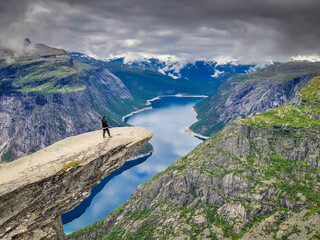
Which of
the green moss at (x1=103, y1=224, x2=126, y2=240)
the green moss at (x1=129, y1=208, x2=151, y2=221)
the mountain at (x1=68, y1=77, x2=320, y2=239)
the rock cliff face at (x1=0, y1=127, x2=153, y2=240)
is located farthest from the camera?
the green moss at (x1=129, y1=208, x2=151, y2=221)

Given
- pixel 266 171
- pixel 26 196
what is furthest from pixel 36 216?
pixel 266 171

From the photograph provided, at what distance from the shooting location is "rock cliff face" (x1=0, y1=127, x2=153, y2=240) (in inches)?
1654

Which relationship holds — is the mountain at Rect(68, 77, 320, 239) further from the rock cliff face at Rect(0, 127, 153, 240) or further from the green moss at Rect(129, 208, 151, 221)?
the rock cliff face at Rect(0, 127, 153, 240)

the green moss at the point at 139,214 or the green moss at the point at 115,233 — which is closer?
the green moss at the point at 115,233

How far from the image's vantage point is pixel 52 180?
146ft

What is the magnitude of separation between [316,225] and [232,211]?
4351 cm

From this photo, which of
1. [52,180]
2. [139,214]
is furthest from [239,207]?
[52,180]

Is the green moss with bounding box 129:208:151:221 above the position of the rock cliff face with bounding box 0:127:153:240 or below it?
below

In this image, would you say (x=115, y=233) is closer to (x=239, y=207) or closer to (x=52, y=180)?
(x=239, y=207)

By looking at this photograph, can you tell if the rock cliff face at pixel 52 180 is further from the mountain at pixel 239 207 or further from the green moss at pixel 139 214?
the green moss at pixel 139 214

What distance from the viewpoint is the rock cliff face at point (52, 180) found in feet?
138

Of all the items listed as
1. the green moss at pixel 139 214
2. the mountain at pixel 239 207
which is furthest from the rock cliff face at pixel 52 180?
the green moss at pixel 139 214

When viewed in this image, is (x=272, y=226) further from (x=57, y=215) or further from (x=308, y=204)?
(x=57, y=215)

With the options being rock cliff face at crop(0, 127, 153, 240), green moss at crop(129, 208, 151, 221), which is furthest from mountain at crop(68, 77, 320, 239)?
rock cliff face at crop(0, 127, 153, 240)
